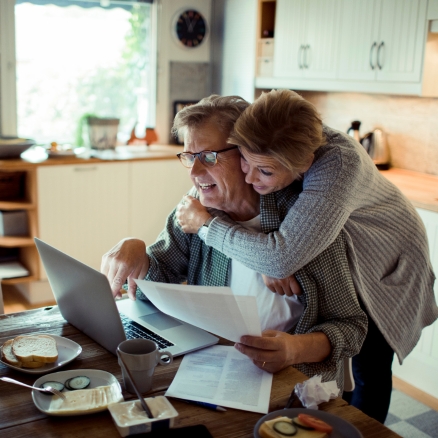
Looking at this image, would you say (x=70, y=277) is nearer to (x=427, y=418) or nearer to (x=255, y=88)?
(x=427, y=418)

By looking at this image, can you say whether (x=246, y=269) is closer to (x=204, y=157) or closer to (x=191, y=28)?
(x=204, y=157)

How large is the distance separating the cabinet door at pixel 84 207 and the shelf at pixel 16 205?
59mm

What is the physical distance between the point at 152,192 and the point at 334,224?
2.75m

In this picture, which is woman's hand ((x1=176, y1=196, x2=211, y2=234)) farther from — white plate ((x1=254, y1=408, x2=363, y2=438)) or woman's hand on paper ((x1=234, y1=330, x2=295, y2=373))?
white plate ((x1=254, y1=408, x2=363, y2=438))

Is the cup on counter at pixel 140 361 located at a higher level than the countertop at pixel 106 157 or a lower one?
lower

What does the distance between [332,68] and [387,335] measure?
2.14 metres

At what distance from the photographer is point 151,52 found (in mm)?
4508

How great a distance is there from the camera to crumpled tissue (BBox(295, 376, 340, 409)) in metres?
1.17

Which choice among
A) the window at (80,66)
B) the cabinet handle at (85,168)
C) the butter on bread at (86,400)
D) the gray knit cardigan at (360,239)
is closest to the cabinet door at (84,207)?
the cabinet handle at (85,168)

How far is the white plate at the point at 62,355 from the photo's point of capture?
1.29 metres

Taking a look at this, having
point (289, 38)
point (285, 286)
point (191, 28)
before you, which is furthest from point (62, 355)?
point (191, 28)

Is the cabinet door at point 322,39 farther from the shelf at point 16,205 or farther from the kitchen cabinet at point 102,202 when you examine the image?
the shelf at point 16,205

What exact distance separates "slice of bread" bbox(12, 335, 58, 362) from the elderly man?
29cm

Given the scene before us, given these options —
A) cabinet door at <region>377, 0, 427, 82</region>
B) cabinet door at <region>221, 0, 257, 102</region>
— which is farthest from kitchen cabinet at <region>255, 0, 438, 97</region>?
cabinet door at <region>221, 0, 257, 102</region>
